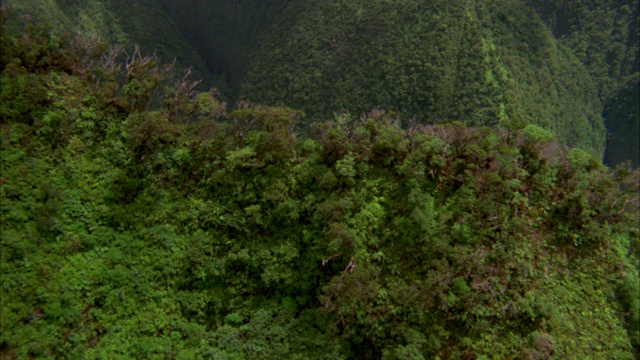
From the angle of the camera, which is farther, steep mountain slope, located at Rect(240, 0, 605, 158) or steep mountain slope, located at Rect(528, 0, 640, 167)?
steep mountain slope, located at Rect(528, 0, 640, 167)

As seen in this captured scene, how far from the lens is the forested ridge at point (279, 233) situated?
1332 centimetres

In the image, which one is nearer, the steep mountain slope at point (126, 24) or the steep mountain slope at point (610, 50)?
the steep mountain slope at point (126, 24)

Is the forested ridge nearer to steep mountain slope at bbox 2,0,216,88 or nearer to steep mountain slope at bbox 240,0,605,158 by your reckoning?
steep mountain slope at bbox 240,0,605,158

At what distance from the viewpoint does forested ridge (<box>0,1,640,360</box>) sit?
1332 centimetres

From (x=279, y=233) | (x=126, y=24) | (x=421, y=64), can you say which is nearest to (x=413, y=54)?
(x=421, y=64)

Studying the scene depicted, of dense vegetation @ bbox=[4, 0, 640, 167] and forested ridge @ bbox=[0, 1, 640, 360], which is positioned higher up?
dense vegetation @ bbox=[4, 0, 640, 167]

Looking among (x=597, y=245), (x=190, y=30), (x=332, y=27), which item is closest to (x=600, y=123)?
(x=332, y=27)

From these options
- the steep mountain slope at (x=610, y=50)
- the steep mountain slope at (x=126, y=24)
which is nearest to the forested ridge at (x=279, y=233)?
the steep mountain slope at (x=126, y=24)

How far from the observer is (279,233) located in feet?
50.7

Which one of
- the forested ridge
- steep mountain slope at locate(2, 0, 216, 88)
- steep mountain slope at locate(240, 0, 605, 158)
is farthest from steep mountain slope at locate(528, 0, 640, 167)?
the forested ridge

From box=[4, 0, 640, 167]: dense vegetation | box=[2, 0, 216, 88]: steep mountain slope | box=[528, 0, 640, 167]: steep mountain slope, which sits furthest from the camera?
box=[528, 0, 640, 167]: steep mountain slope

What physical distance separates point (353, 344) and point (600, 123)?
8044 centimetres

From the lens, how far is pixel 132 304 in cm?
1362

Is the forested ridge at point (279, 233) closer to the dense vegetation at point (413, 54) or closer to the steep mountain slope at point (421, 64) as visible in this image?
the dense vegetation at point (413, 54)
